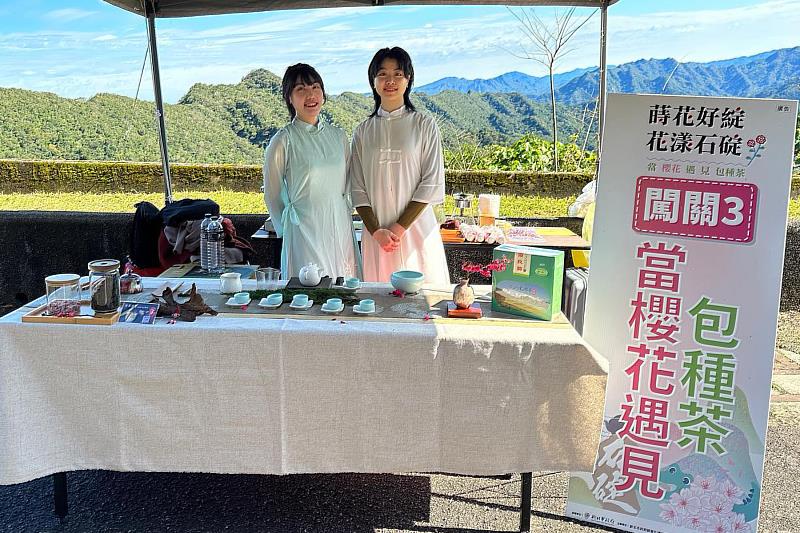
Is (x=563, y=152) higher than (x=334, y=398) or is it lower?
higher

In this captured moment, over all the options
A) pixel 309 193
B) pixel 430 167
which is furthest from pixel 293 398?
pixel 430 167

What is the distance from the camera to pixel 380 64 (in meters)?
2.67

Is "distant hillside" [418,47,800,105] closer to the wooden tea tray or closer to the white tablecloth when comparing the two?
the white tablecloth

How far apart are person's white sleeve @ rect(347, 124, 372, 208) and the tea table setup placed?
108cm

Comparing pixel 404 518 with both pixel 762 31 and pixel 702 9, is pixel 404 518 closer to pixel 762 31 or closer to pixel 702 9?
pixel 702 9

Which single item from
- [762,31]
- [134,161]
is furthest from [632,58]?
[134,161]

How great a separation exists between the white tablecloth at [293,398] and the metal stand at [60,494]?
0.17m

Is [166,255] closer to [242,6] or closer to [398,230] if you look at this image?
[398,230]

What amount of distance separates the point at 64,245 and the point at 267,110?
15.3ft

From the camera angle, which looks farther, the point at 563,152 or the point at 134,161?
the point at 134,161

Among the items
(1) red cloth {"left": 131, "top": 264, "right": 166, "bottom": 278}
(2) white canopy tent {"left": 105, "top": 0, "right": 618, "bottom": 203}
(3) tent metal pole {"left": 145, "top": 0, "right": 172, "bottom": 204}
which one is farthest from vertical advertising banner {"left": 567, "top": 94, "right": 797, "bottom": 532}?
(3) tent metal pole {"left": 145, "top": 0, "right": 172, "bottom": 204}

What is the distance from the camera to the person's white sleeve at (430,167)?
2.77 m

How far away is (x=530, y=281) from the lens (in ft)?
6.41

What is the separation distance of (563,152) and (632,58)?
1.67m
